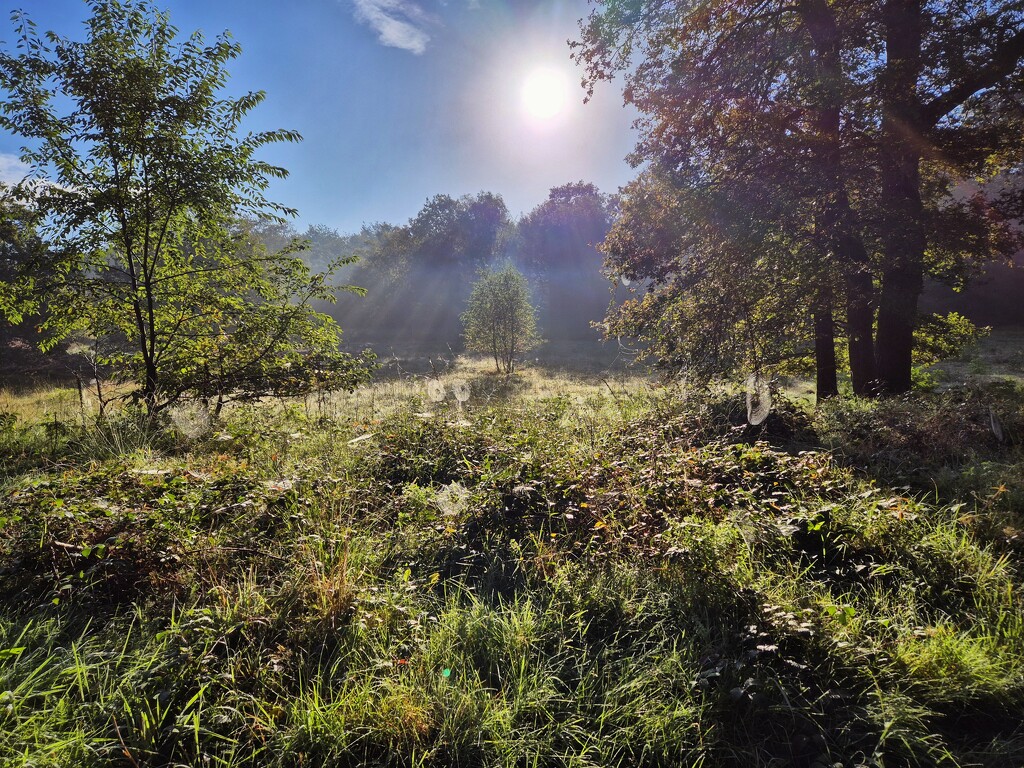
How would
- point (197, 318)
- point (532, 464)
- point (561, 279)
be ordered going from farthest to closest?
1. point (561, 279)
2. point (197, 318)
3. point (532, 464)

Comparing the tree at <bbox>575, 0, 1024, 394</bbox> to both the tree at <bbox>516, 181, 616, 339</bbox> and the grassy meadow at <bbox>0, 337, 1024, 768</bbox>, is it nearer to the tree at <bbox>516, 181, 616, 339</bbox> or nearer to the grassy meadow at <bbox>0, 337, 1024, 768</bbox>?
the grassy meadow at <bbox>0, 337, 1024, 768</bbox>

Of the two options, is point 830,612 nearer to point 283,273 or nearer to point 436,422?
point 436,422

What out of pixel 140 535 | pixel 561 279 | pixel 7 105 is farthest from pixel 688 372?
pixel 561 279

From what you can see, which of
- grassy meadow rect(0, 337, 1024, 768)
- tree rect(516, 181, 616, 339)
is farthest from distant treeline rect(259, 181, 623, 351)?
grassy meadow rect(0, 337, 1024, 768)

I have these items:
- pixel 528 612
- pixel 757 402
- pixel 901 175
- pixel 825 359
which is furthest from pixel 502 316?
pixel 528 612

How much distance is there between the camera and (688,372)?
25.8 ft

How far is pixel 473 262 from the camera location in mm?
53500

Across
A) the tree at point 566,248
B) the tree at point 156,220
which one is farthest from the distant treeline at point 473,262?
the tree at point 156,220

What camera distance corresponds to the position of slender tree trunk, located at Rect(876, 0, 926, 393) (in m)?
6.68

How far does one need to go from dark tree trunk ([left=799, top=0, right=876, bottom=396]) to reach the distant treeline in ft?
134

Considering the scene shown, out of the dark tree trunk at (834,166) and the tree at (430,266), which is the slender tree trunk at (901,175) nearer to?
the dark tree trunk at (834,166)

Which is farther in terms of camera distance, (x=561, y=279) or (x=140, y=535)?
(x=561, y=279)

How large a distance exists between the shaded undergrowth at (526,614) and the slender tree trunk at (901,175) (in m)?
3.58

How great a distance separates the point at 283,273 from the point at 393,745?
7.05 m
